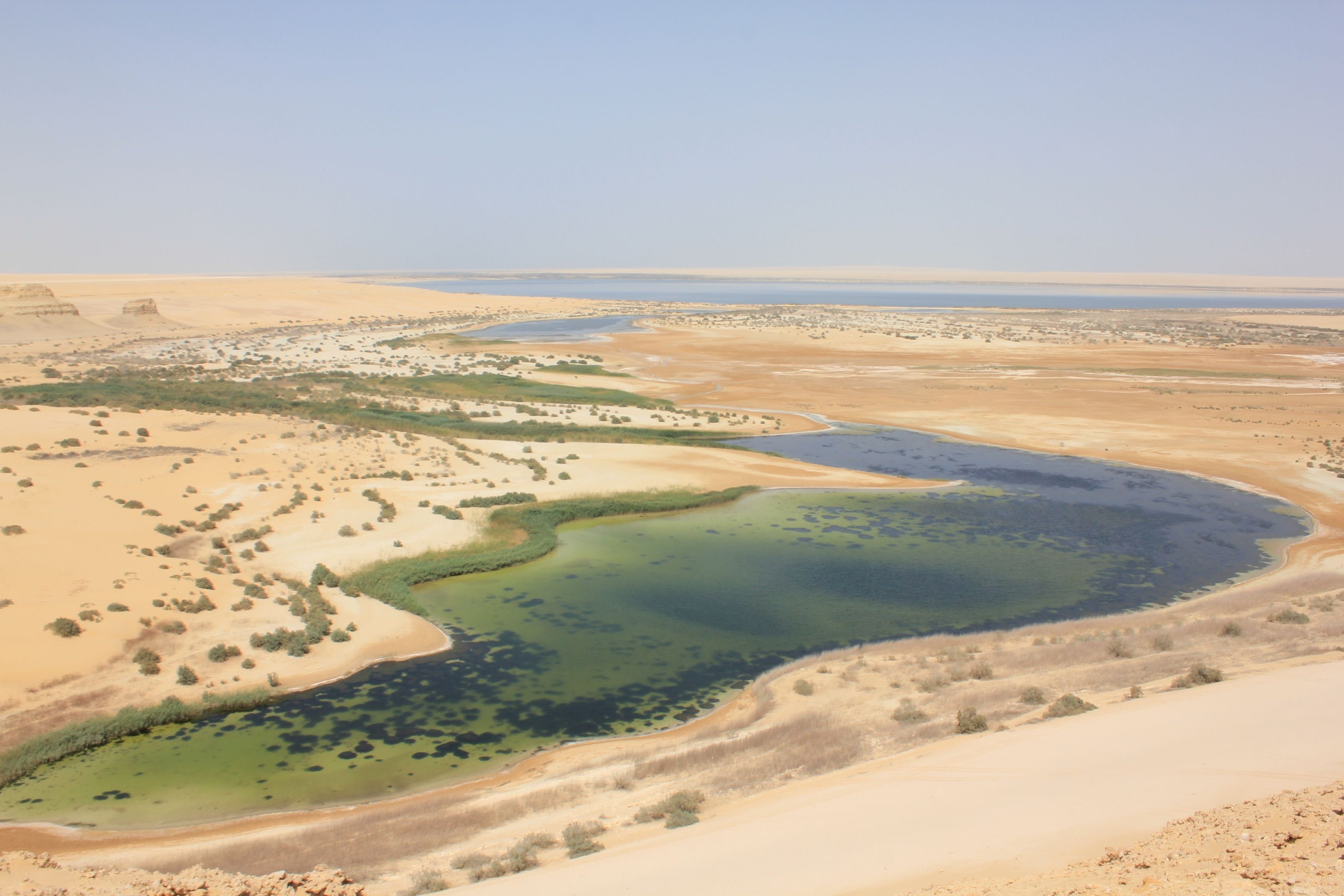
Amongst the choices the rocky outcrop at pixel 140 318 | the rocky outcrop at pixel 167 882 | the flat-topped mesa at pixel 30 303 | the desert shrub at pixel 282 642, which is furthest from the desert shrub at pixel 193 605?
the rocky outcrop at pixel 140 318

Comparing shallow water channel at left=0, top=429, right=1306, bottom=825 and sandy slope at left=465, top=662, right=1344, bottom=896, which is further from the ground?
sandy slope at left=465, top=662, right=1344, bottom=896

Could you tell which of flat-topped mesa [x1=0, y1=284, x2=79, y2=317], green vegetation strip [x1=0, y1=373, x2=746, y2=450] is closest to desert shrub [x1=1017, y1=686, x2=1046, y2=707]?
green vegetation strip [x1=0, y1=373, x2=746, y2=450]

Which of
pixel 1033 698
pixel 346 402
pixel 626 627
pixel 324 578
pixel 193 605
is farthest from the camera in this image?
pixel 346 402

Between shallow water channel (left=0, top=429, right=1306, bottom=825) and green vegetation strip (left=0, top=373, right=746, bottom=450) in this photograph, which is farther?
green vegetation strip (left=0, top=373, right=746, bottom=450)

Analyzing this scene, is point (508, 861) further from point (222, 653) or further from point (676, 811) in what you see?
point (222, 653)

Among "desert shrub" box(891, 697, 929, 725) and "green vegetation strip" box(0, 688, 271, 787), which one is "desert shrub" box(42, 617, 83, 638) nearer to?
"green vegetation strip" box(0, 688, 271, 787)

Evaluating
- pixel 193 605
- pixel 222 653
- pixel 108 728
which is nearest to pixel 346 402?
pixel 193 605

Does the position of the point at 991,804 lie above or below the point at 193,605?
above
